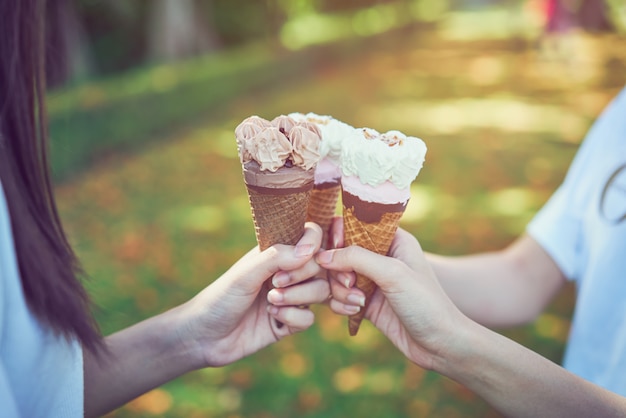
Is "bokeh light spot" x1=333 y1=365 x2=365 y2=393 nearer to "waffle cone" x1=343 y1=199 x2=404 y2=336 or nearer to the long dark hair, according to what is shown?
"waffle cone" x1=343 y1=199 x2=404 y2=336

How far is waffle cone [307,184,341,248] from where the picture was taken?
2.05 meters

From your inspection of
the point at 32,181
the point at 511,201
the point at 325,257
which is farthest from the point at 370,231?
the point at 511,201

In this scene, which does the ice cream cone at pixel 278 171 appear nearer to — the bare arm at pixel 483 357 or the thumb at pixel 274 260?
the thumb at pixel 274 260

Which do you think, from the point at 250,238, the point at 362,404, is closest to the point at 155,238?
the point at 250,238

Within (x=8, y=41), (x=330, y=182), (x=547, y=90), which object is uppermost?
(x=8, y=41)

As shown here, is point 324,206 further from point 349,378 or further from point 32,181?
point 349,378

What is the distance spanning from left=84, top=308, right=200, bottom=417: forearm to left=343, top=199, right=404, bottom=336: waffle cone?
0.60m

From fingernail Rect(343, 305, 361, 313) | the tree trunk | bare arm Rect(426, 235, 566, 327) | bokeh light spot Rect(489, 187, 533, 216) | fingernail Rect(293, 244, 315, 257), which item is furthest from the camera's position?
the tree trunk

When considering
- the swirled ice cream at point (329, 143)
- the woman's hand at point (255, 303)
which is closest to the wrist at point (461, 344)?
the woman's hand at point (255, 303)

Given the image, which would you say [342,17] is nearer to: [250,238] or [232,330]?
[250,238]

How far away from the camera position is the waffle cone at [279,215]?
1791 mm

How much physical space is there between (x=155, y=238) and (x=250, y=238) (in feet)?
2.95

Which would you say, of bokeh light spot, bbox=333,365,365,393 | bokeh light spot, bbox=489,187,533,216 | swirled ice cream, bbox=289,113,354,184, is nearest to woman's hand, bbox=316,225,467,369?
swirled ice cream, bbox=289,113,354,184

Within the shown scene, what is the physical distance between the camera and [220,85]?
12008 mm
